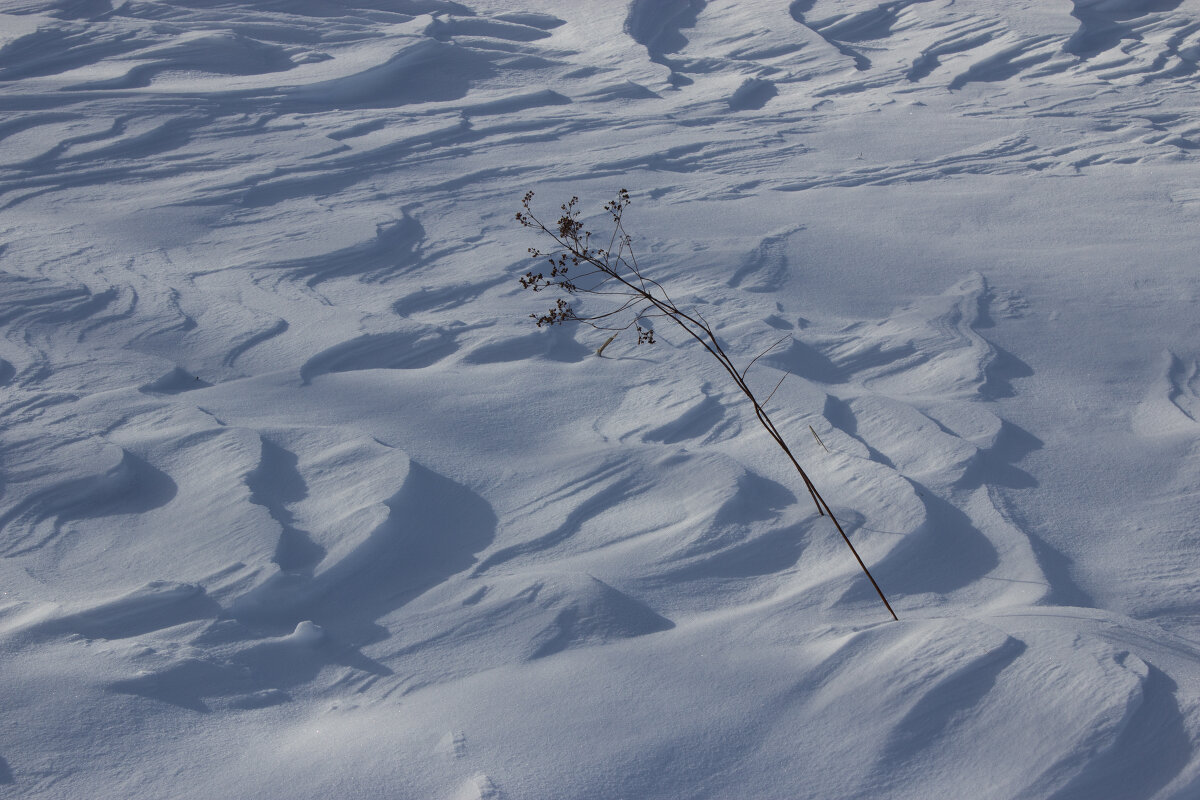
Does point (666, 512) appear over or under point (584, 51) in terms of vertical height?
under

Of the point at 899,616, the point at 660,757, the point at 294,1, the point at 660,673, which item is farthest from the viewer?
the point at 294,1

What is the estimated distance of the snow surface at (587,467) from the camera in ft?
3.87

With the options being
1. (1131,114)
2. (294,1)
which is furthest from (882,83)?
(294,1)

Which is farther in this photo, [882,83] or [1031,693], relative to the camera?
[882,83]

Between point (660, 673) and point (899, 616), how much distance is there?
40cm

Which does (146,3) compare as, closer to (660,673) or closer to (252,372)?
(252,372)

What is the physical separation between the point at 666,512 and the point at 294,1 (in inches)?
221

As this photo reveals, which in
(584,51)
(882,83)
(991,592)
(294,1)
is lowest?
(991,592)

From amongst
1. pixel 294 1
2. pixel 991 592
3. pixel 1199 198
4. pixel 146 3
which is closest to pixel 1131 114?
pixel 1199 198

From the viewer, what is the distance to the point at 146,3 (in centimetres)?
545

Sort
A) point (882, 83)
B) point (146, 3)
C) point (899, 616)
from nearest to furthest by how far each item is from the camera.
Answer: point (899, 616) < point (882, 83) < point (146, 3)

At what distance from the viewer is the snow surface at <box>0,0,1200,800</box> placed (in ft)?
3.87

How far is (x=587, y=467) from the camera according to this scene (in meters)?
1.82

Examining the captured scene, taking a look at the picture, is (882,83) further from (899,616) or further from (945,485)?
(899,616)
